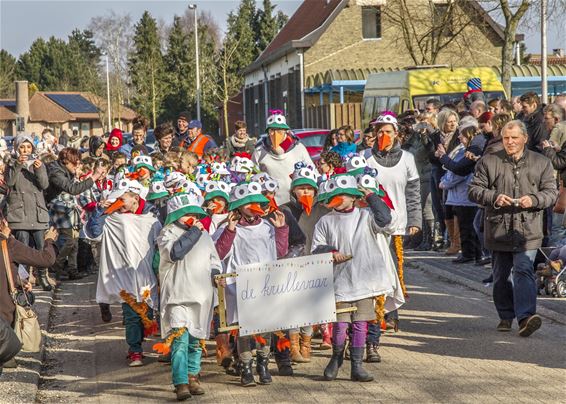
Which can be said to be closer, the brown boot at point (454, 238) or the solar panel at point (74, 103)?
the brown boot at point (454, 238)

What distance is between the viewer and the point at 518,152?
34.6ft

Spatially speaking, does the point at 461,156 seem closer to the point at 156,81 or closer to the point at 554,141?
the point at 554,141

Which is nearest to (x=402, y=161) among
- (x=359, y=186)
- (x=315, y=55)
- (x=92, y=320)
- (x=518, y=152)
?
(x=518, y=152)

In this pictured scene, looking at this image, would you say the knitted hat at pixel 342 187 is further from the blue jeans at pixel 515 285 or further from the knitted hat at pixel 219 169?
the blue jeans at pixel 515 285

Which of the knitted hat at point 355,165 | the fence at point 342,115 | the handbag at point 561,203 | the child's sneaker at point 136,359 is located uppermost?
the fence at point 342,115

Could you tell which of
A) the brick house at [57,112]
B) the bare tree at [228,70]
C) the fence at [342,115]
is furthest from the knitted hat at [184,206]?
the brick house at [57,112]

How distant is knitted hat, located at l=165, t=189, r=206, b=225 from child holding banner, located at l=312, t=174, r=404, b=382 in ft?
3.33

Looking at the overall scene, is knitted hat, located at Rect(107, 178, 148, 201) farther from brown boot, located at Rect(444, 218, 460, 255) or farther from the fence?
the fence

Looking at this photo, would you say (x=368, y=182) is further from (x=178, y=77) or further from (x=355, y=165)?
(x=178, y=77)

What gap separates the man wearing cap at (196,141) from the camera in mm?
15656

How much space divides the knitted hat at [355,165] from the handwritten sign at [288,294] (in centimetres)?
135

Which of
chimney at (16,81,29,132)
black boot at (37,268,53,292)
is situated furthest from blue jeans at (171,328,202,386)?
chimney at (16,81,29,132)

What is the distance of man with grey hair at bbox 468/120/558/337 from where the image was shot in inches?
411

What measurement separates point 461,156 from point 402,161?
150 inches
